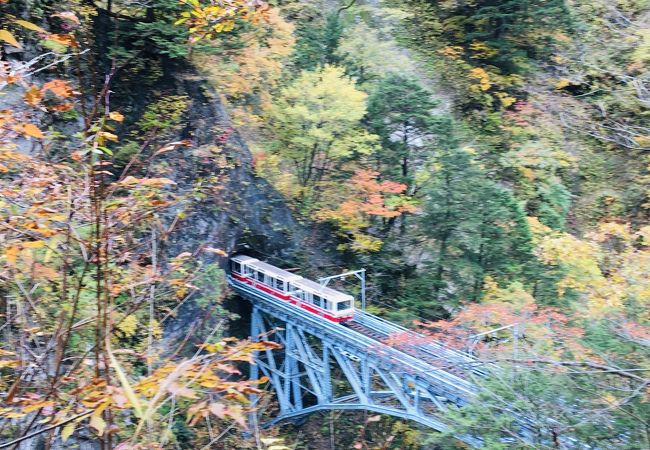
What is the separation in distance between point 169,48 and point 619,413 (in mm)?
12411

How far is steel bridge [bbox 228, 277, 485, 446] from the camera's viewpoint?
33.9 feet

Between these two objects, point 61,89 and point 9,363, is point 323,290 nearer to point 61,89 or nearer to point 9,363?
point 61,89

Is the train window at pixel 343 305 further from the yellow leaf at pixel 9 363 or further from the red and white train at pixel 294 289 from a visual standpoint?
the yellow leaf at pixel 9 363

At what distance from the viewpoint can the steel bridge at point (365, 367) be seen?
10329 millimetres

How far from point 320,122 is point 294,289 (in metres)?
5.20

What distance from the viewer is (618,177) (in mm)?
19188

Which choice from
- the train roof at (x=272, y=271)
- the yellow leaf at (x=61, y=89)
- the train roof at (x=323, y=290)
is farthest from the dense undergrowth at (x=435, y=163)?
the yellow leaf at (x=61, y=89)

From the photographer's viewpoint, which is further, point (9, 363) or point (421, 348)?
point (421, 348)

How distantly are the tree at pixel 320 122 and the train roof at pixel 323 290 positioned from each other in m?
3.71

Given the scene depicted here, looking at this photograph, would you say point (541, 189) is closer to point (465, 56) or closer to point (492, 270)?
point (492, 270)

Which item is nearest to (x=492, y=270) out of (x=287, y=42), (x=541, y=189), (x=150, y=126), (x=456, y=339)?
(x=456, y=339)

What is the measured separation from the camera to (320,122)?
1562cm

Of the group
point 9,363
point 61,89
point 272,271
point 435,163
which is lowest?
point 272,271

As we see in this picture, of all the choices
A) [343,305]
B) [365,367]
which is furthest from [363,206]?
[365,367]
